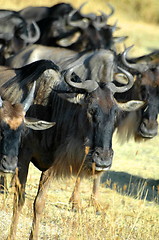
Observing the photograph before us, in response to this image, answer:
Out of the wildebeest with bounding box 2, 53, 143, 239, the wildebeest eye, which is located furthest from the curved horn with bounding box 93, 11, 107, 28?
the wildebeest with bounding box 2, 53, 143, 239

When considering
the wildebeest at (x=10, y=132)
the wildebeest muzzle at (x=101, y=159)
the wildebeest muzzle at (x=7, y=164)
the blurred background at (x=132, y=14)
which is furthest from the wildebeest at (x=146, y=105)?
the blurred background at (x=132, y=14)

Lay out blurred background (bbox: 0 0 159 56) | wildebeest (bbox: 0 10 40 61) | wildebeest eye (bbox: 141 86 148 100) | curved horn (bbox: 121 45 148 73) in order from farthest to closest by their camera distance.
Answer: blurred background (bbox: 0 0 159 56) < wildebeest (bbox: 0 10 40 61) < curved horn (bbox: 121 45 148 73) < wildebeest eye (bbox: 141 86 148 100)

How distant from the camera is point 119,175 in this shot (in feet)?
29.0

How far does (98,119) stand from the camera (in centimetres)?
564

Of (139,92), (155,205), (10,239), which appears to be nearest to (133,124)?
(139,92)

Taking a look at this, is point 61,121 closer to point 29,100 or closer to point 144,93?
point 29,100

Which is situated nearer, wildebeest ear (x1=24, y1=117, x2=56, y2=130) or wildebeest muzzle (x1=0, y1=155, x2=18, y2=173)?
wildebeest muzzle (x1=0, y1=155, x2=18, y2=173)

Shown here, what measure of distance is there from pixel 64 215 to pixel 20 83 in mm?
1690

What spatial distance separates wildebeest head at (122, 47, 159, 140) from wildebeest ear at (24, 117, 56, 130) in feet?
7.83

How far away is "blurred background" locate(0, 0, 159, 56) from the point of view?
23.3 metres

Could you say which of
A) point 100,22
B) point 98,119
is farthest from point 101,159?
point 100,22

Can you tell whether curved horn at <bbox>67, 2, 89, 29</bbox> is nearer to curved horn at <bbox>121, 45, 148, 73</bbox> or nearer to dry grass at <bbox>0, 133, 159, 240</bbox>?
dry grass at <bbox>0, 133, 159, 240</bbox>

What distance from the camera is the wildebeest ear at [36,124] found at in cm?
548

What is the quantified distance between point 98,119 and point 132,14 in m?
23.8
